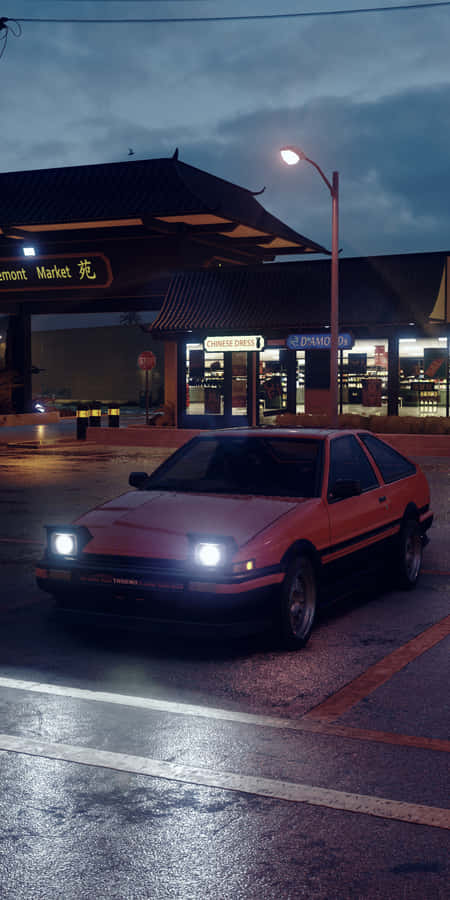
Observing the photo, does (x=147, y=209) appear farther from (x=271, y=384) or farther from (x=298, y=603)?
(x=298, y=603)

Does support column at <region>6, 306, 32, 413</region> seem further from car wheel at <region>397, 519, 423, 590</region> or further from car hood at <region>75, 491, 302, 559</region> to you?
car hood at <region>75, 491, 302, 559</region>

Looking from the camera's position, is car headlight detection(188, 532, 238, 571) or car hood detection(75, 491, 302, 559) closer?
car headlight detection(188, 532, 238, 571)

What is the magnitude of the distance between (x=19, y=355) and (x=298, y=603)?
120 feet

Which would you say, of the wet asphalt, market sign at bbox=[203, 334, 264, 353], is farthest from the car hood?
market sign at bbox=[203, 334, 264, 353]

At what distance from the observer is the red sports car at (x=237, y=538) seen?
271 inches

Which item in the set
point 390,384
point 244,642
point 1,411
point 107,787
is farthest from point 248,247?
point 107,787

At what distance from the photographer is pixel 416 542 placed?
386 inches

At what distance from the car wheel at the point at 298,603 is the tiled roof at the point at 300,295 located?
80.0 feet

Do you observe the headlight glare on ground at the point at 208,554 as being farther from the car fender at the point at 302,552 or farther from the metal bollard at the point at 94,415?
the metal bollard at the point at 94,415

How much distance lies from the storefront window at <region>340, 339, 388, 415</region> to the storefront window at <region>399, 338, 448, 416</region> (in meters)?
0.63

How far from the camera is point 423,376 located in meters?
32.2

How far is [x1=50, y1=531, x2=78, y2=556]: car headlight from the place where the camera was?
24.2 feet

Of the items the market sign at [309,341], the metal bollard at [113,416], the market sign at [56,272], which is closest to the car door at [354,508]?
the market sign at [309,341]

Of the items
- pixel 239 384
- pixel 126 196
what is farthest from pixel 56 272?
pixel 239 384
